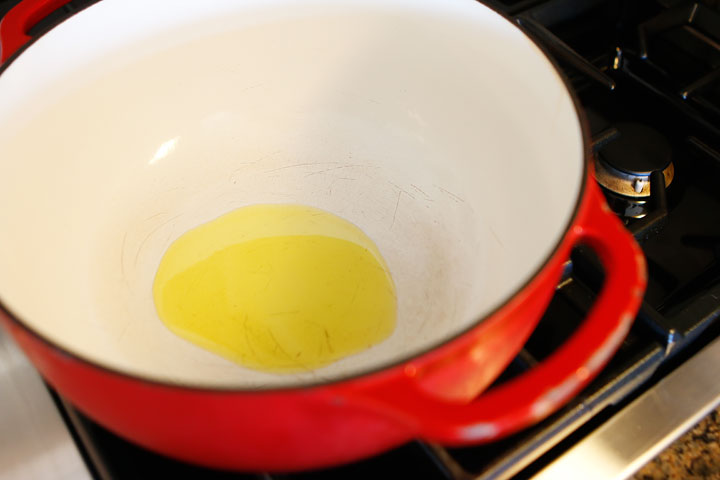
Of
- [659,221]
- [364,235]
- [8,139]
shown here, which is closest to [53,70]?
[8,139]

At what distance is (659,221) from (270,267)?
1.15ft

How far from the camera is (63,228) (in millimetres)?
628

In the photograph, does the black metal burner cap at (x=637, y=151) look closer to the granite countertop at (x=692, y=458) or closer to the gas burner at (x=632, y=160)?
the gas burner at (x=632, y=160)

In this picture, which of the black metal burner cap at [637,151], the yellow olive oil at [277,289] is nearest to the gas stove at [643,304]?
the black metal burner cap at [637,151]

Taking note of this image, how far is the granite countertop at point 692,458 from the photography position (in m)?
0.48

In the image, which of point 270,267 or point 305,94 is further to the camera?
point 305,94

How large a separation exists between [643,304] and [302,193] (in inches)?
13.9

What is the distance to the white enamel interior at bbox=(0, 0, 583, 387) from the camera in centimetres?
56

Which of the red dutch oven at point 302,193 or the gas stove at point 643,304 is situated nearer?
the red dutch oven at point 302,193

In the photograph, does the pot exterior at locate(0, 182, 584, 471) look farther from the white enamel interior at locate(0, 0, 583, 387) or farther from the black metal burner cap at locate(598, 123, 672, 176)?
the black metal burner cap at locate(598, 123, 672, 176)

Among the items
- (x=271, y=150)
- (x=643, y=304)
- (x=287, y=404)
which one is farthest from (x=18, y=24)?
(x=643, y=304)

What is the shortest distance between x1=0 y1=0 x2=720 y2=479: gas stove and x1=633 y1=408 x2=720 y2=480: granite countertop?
20mm

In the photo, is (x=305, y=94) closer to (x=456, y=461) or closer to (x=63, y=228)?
(x=63, y=228)

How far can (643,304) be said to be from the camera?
1.71 ft
